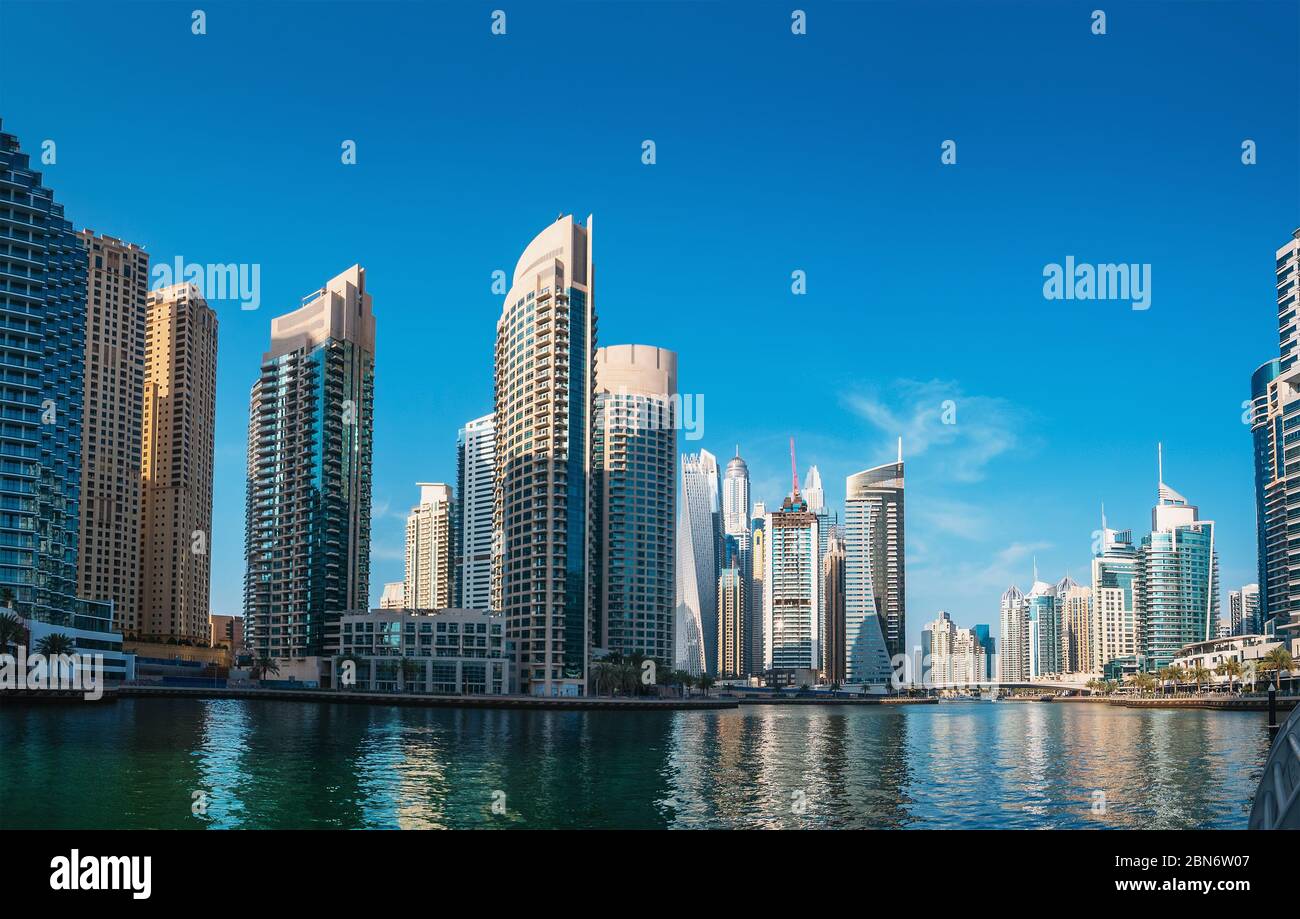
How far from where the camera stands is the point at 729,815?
36.8 metres

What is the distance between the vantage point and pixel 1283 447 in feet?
490

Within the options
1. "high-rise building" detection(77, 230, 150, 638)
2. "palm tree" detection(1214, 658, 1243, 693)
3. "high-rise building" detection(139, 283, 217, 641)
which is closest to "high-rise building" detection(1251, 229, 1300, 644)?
"palm tree" detection(1214, 658, 1243, 693)

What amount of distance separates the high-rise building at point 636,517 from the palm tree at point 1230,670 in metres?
78.2

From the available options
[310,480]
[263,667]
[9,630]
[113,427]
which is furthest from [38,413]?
[113,427]

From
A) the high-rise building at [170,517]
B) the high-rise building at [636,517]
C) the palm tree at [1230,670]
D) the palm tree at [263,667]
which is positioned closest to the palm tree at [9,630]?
the palm tree at [263,667]

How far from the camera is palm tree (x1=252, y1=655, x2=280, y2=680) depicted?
154 metres

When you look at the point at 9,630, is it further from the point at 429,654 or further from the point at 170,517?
the point at 170,517

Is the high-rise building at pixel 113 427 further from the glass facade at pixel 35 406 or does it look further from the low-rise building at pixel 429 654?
the low-rise building at pixel 429 654

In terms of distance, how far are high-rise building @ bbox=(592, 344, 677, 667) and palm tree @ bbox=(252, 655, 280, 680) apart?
140 ft

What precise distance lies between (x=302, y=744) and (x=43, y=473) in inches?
2935

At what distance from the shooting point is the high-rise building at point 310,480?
520ft

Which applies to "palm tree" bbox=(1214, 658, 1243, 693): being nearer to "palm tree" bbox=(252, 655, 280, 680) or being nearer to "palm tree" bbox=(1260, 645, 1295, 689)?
"palm tree" bbox=(1260, 645, 1295, 689)
